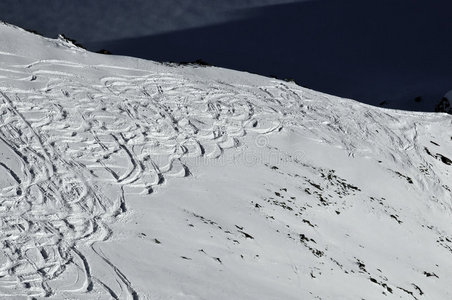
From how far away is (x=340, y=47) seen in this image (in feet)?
53.6

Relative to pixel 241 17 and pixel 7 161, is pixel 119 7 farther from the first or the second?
pixel 7 161

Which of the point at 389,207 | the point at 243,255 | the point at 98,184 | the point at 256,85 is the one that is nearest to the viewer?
the point at 243,255

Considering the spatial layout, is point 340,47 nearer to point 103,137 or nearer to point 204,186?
point 103,137

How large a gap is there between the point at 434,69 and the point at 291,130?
17.0ft

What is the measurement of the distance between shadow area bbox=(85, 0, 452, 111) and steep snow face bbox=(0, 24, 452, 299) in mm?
2460

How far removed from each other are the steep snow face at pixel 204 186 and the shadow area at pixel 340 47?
2460 mm

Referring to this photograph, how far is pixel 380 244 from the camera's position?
10.1 metres

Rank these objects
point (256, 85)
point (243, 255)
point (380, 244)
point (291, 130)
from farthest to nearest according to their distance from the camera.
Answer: point (256, 85), point (291, 130), point (380, 244), point (243, 255)

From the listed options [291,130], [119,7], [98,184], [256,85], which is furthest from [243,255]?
[119,7]

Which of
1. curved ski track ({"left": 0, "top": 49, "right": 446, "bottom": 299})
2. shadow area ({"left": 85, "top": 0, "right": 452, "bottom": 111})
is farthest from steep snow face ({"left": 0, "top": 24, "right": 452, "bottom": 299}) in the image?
shadow area ({"left": 85, "top": 0, "right": 452, "bottom": 111})

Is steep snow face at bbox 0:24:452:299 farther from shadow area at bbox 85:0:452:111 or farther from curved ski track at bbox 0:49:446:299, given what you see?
shadow area at bbox 85:0:452:111

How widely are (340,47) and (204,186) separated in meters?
7.12

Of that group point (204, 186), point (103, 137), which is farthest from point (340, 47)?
point (204, 186)

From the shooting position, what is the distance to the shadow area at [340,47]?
A: 15445 millimetres
